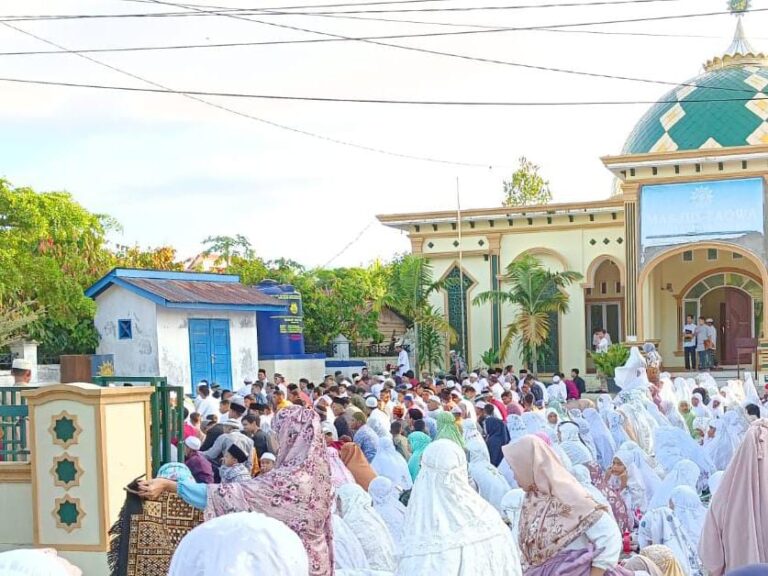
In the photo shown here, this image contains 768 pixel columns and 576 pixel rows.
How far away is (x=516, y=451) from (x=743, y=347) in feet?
66.8

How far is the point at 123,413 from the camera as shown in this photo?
6516mm

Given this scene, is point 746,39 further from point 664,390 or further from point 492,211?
point 664,390

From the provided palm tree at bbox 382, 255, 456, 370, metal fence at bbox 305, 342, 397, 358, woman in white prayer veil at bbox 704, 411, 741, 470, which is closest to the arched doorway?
palm tree at bbox 382, 255, 456, 370

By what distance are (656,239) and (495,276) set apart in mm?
4331

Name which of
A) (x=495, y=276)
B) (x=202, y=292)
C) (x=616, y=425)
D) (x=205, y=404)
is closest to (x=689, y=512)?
(x=616, y=425)

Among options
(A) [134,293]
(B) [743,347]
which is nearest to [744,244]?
(B) [743,347]

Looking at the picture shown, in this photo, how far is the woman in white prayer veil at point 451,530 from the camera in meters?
4.27

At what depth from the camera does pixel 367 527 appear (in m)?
6.48

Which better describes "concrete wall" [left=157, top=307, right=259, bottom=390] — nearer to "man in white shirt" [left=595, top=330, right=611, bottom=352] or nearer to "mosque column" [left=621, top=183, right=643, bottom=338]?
"man in white shirt" [left=595, top=330, right=611, bottom=352]

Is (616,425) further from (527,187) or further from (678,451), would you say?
(527,187)

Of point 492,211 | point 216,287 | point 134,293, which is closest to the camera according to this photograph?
point 134,293

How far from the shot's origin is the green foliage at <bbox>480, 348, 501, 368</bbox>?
2639 cm

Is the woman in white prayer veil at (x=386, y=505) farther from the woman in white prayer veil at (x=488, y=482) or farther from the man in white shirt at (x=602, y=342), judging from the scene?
the man in white shirt at (x=602, y=342)

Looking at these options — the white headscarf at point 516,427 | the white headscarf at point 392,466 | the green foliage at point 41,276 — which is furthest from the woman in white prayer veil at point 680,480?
the green foliage at point 41,276
